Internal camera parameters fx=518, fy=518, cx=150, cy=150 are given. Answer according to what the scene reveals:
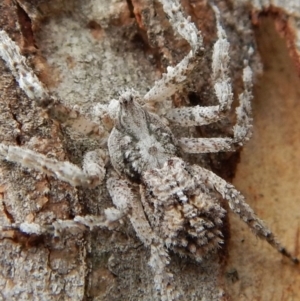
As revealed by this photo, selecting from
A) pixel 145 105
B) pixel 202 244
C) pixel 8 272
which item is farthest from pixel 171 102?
pixel 8 272

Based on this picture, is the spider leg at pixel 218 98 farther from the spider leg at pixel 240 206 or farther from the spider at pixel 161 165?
the spider leg at pixel 240 206

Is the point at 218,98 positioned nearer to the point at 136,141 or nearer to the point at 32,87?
the point at 136,141

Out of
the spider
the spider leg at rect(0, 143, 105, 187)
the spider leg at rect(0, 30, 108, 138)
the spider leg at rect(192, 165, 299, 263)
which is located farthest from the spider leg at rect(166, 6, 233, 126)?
the spider leg at rect(0, 143, 105, 187)

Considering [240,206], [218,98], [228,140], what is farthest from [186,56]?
[240,206]

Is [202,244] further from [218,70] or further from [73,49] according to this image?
[73,49]

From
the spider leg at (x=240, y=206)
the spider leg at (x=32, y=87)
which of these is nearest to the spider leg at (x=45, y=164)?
the spider leg at (x=32, y=87)

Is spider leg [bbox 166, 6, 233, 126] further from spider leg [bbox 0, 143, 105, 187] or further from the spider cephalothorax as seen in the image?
spider leg [bbox 0, 143, 105, 187]
